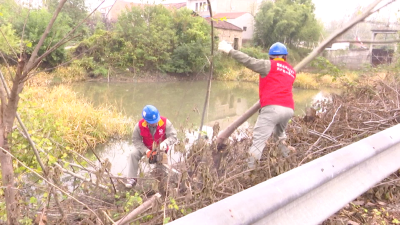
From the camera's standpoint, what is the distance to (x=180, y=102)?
25.0 ft

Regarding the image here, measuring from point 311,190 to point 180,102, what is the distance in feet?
20.6

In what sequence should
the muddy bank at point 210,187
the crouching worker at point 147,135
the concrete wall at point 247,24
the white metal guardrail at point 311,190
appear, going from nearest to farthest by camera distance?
the white metal guardrail at point 311,190 < the muddy bank at point 210,187 < the crouching worker at point 147,135 < the concrete wall at point 247,24

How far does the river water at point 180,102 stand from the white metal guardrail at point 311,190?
413 cm

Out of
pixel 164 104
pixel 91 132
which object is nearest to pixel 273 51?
pixel 91 132

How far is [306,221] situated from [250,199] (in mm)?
412

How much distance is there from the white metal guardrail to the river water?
4.13 meters

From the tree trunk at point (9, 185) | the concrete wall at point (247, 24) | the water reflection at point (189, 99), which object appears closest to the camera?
the tree trunk at point (9, 185)

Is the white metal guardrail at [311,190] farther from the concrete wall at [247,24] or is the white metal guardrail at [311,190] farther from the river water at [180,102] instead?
the concrete wall at [247,24]

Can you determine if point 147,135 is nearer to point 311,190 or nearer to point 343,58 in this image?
point 311,190

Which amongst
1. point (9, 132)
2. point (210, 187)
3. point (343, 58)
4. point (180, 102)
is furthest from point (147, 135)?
point (343, 58)

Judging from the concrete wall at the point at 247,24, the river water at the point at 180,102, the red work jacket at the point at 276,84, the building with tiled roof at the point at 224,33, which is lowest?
the river water at the point at 180,102

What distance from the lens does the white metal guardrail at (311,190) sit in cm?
115

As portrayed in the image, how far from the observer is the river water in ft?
→ 23.9

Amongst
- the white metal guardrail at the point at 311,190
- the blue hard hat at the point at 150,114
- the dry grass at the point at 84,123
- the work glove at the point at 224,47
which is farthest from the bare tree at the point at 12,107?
the dry grass at the point at 84,123
